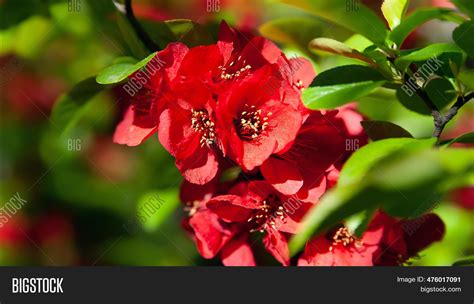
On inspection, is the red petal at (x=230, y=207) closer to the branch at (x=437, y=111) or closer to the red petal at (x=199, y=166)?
the red petal at (x=199, y=166)

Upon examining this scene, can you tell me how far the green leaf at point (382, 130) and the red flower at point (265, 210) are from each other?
15 centimetres

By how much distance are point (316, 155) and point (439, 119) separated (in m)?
0.19

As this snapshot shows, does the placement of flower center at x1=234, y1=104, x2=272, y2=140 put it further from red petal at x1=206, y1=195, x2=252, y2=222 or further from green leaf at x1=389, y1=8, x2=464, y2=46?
green leaf at x1=389, y1=8, x2=464, y2=46

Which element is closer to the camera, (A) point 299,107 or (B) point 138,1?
(A) point 299,107

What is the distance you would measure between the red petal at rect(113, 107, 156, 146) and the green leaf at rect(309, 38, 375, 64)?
28 centimetres

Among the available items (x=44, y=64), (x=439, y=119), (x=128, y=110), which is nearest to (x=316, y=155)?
(x=439, y=119)

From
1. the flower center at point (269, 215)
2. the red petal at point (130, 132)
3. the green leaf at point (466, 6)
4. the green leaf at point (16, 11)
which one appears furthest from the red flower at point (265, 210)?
the green leaf at point (16, 11)

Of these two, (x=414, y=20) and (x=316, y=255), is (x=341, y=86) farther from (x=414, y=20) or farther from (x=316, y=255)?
(x=316, y=255)

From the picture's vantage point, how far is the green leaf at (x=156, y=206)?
3.99 ft

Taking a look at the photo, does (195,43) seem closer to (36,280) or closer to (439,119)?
(439,119)

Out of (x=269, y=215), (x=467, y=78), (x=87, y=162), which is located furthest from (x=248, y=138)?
(x=87, y=162)

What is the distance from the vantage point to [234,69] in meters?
0.94

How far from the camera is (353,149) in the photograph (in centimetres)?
98

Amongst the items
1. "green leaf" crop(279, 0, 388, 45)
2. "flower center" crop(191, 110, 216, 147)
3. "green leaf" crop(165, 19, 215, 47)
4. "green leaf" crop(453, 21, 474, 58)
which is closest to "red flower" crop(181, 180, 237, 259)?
"flower center" crop(191, 110, 216, 147)
